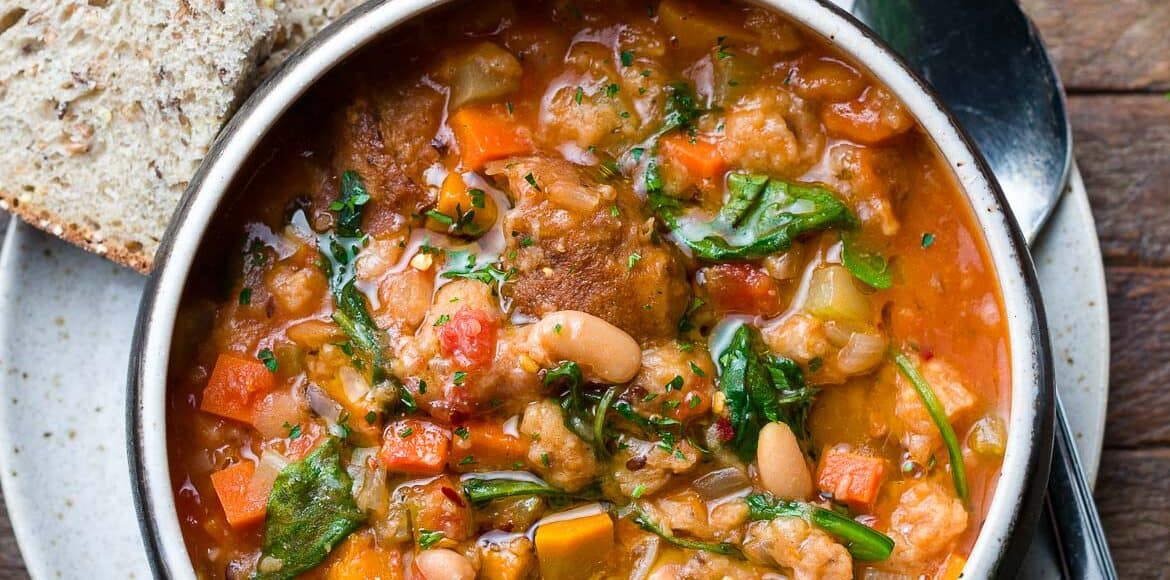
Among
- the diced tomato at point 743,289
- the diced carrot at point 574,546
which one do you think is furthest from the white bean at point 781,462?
the diced carrot at point 574,546

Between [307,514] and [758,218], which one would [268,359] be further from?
[758,218]

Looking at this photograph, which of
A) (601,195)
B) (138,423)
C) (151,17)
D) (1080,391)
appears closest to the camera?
(138,423)

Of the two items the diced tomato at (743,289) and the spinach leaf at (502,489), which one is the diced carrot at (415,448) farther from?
the diced tomato at (743,289)

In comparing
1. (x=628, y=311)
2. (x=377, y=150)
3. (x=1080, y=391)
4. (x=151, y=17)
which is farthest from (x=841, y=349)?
(x=151, y=17)

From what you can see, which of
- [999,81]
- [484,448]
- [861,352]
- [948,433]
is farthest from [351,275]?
[999,81]

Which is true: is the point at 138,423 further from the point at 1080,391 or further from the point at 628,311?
the point at 1080,391

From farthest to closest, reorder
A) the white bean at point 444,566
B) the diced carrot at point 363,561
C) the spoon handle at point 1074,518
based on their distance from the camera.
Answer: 1. the spoon handle at point 1074,518
2. the diced carrot at point 363,561
3. the white bean at point 444,566

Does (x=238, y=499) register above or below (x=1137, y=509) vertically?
above
